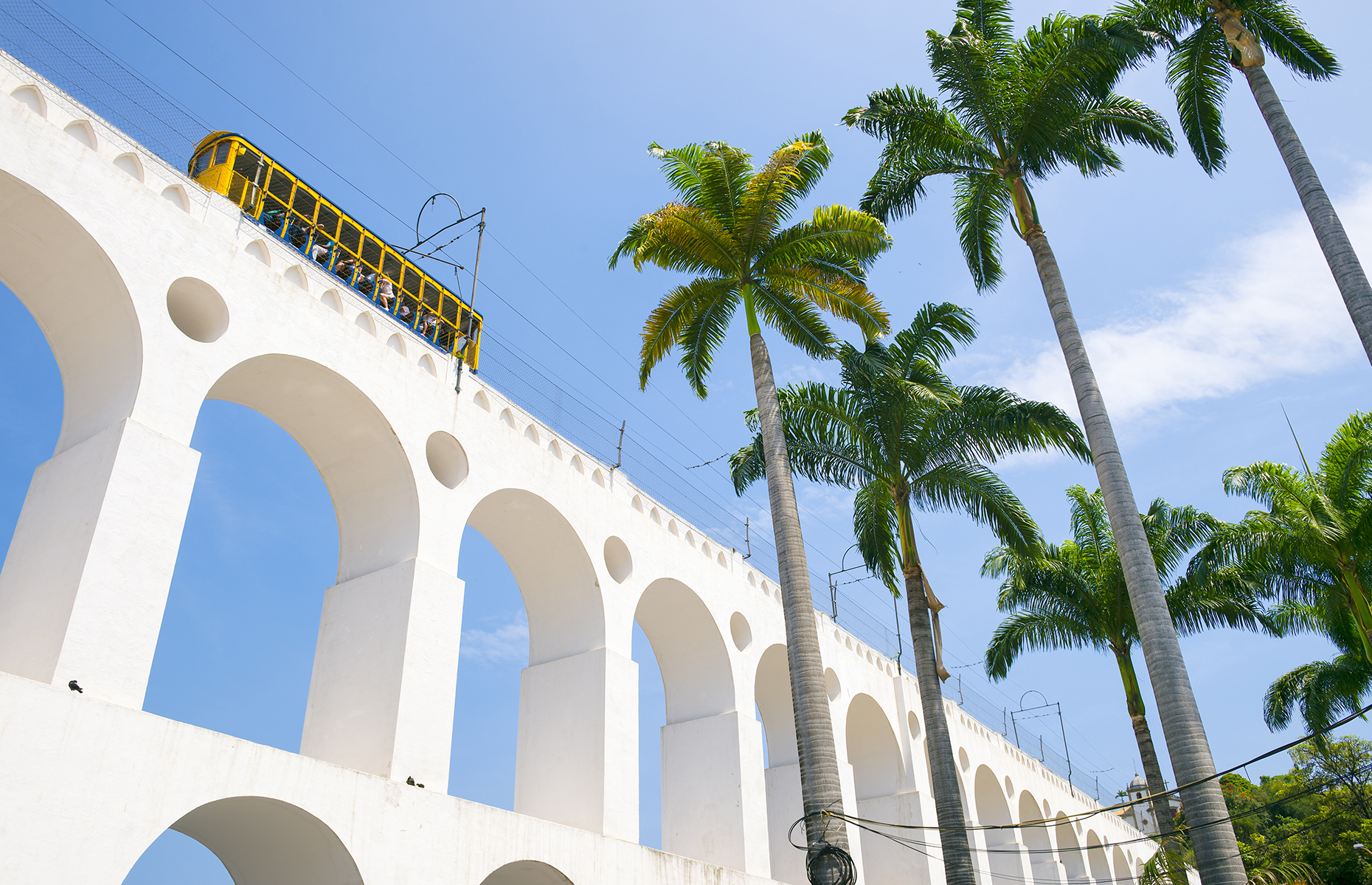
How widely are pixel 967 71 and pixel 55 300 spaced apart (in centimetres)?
1364

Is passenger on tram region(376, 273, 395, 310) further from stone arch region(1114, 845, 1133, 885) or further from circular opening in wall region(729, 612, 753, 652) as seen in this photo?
stone arch region(1114, 845, 1133, 885)

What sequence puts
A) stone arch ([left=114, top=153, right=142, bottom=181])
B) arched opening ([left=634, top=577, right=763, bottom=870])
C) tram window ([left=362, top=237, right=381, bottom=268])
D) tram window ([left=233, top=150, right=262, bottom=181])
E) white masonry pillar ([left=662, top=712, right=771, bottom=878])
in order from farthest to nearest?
arched opening ([left=634, top=577, right=763, bottom=870]) < white masonry pillar ([left=662, top=712, right=771, bottom=878]) < tram window ([left=362, top=237, right=381, bottom=268]) < tram window ([left=233, top=150, right=262, bottom=181]) < stone arch ([left=114, top=153, right=142, bottom=181])

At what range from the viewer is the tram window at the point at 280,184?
1580 cm

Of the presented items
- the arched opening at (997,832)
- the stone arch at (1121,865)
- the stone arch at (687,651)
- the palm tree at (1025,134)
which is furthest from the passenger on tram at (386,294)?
the stone arch at (1121,865)

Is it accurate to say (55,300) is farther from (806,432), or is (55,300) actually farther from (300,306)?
(806,432)

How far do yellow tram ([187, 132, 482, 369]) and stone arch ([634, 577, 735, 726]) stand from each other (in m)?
6.51

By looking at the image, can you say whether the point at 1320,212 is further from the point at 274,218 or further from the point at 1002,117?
the point at 274,218

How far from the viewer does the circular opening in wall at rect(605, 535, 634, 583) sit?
1772 cm

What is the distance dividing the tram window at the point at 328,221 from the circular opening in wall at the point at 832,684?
1482 cm

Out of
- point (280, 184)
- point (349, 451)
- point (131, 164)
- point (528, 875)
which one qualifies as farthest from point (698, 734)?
point (131, 164)

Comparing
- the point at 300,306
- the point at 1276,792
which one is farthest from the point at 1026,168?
the point at 1276,792

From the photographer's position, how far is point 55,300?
11141 millimetres

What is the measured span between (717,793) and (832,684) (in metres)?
5.65

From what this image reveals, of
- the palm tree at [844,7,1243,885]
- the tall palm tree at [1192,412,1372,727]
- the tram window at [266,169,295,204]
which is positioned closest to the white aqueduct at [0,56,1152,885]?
the tram window at [266,169,295,204]
